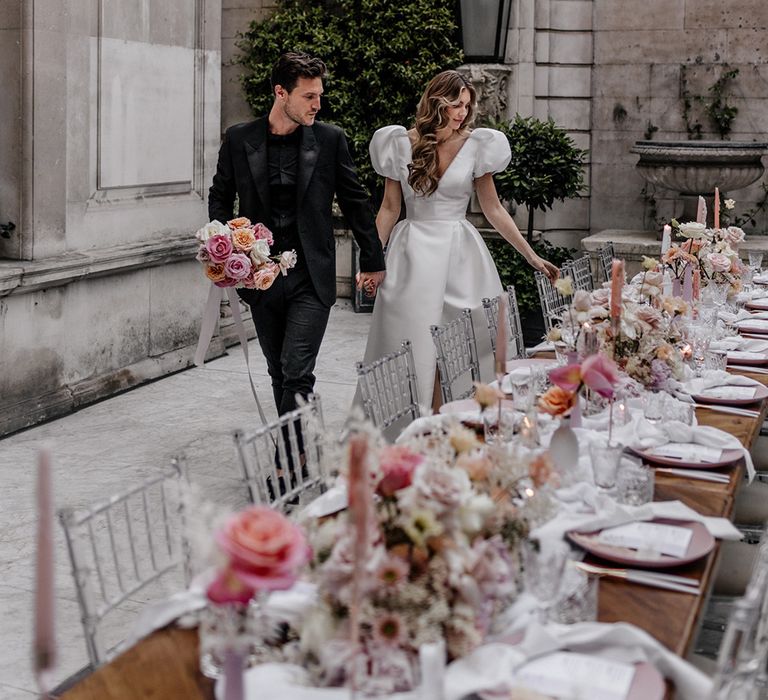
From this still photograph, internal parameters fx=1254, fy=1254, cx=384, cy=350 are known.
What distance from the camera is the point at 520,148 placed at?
9719mm

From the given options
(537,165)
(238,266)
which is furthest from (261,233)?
(537,165)

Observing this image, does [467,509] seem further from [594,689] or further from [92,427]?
[92,427]

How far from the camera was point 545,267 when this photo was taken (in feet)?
21.0

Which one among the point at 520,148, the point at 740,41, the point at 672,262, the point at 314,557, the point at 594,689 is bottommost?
the point at 594,689

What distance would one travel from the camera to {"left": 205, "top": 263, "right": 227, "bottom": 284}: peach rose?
5246 mm

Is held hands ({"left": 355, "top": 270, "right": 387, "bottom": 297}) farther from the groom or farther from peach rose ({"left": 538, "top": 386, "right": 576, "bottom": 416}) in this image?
peach rose ({"left": 538, "top": 386, "right": 576, "bottom": 416})

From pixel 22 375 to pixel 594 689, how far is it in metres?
5.53

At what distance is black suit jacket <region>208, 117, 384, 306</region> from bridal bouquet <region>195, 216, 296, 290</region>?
277 millimetres

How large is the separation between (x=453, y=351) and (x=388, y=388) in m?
0.91

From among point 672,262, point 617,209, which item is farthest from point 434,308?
point 617,209

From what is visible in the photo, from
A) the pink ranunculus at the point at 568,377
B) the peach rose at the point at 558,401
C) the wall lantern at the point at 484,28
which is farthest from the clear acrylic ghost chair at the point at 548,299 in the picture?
the wall lantern at the point at 484,28

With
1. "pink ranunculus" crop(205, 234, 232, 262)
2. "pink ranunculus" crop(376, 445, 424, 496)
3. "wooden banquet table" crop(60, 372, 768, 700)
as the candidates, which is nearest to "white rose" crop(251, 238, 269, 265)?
"pink ranunculus" crop(205, 234, 232, 262)

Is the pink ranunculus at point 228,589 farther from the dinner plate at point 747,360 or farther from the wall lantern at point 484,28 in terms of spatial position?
the wall lantern at point 484,28

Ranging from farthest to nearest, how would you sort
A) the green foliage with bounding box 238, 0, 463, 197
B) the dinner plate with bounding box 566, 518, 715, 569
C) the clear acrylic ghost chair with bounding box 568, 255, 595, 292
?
the green foliage with bounding box 238, 0, 463, 197 < the clear acrylic ghost chair with bounding box 568, 255, 595, 292 < the dinner plate with bounding box 566, 518, 715, 569
